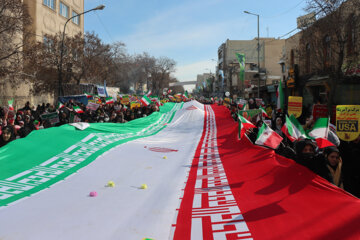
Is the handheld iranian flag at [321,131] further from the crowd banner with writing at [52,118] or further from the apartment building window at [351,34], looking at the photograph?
the apartment building window at [351,34]

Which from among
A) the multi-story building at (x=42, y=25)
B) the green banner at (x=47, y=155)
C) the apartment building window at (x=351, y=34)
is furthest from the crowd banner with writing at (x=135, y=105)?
the multi-story building at (x=42, y=25)

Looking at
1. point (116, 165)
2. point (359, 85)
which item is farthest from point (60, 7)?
point (116, 165)

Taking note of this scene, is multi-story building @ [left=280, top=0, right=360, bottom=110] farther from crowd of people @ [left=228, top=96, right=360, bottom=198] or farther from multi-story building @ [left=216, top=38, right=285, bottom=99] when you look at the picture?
multi-story building @ [left=216, top=38, right=285, bottom=99]

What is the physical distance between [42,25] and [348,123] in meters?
31.2

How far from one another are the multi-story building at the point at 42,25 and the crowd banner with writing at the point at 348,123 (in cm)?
2484

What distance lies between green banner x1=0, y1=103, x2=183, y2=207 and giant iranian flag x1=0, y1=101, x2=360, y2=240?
2 centimetres

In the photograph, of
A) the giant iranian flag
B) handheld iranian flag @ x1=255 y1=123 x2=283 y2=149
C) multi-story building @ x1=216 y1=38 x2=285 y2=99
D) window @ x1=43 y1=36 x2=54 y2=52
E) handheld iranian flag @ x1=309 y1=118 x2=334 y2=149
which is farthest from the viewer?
multi-story building @ x1=216 y1=38 x2=285 y2=99

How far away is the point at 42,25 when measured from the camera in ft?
99.5

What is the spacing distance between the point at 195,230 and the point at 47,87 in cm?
2872

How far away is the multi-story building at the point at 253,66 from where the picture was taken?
152 feet

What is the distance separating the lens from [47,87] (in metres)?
28.6

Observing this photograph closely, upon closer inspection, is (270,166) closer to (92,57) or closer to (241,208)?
(241,208)

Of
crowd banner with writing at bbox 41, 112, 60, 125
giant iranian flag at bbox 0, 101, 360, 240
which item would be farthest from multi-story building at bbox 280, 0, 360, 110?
crowd banner with writing at bbox 41, 112, 60, 125

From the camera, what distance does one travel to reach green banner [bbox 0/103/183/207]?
463 centimetres
